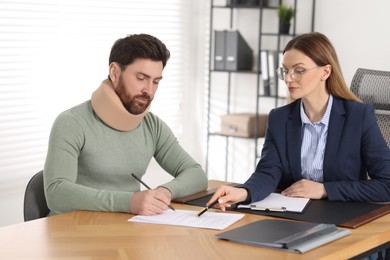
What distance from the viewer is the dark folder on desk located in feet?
7.68

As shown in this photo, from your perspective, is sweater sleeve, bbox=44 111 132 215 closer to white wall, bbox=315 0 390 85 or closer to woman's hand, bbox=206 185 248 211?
woman's hand, bbox=206 185 248 211

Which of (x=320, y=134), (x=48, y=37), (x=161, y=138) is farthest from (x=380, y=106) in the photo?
(x=48, y=37)

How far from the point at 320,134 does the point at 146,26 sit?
2.46 meters

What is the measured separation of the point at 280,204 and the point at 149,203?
0.48m

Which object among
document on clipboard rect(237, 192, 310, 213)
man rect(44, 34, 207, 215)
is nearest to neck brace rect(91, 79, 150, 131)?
man rect(44, 34, 207, 215)

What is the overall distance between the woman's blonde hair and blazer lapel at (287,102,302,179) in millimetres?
177

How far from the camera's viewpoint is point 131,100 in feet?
9.10

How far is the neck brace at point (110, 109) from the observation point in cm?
275

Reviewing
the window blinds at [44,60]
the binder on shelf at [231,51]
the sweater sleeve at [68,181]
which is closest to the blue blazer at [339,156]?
the sweater sleeve at [68,181]

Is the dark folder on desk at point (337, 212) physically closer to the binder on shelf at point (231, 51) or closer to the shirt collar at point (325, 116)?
the shirt collar at point (325, 116)

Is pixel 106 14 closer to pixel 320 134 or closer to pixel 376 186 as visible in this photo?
pixel 320 134

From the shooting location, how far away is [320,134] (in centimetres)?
286

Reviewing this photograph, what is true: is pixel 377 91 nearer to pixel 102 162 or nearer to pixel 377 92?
pixel 377 92

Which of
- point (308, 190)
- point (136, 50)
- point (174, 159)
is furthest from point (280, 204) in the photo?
point (136, 50)
